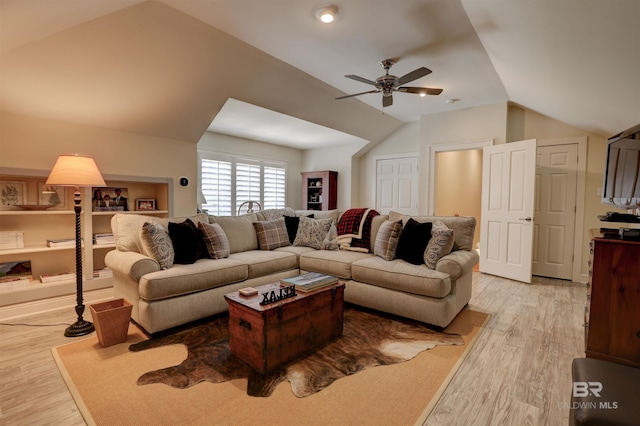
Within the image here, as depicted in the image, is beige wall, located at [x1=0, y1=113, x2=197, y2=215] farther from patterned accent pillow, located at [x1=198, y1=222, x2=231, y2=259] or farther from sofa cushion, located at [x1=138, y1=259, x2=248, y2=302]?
sofa cushion, located at [x1=138, y1=259, x2=248, y2=302]

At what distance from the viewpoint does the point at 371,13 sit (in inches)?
97.8

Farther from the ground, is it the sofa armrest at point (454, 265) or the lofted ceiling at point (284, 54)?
the lofted ceiling at point (284, 54)

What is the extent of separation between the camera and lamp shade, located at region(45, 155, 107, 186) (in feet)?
8.20

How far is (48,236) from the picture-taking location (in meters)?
3.36

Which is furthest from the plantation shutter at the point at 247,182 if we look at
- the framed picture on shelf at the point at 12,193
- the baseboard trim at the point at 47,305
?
the framed picture on shelf at the point at 12,193

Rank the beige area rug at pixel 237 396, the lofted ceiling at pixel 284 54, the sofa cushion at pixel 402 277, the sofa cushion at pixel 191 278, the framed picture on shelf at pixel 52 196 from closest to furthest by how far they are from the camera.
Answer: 1. the beige area rug at pixel 237 396
2. the lofted ceiling at pixel 284 54
3. the sofa cushion at pixel 191 278
4. the sofa cushion at pixel 402 277
5. the framed picture on shelf at pixel 52 196

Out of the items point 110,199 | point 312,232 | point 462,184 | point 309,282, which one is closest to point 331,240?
point 312,232

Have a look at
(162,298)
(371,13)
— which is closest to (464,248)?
(371,13)

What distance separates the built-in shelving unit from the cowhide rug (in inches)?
63.4

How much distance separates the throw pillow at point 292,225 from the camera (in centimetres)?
415

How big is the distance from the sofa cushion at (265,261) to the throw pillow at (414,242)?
122 cm

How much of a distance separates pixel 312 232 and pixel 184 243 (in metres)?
1.57

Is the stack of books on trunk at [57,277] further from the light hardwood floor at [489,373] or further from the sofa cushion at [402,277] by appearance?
the sofa cushion at [402,277]

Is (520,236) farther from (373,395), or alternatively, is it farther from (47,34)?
(47,34)
